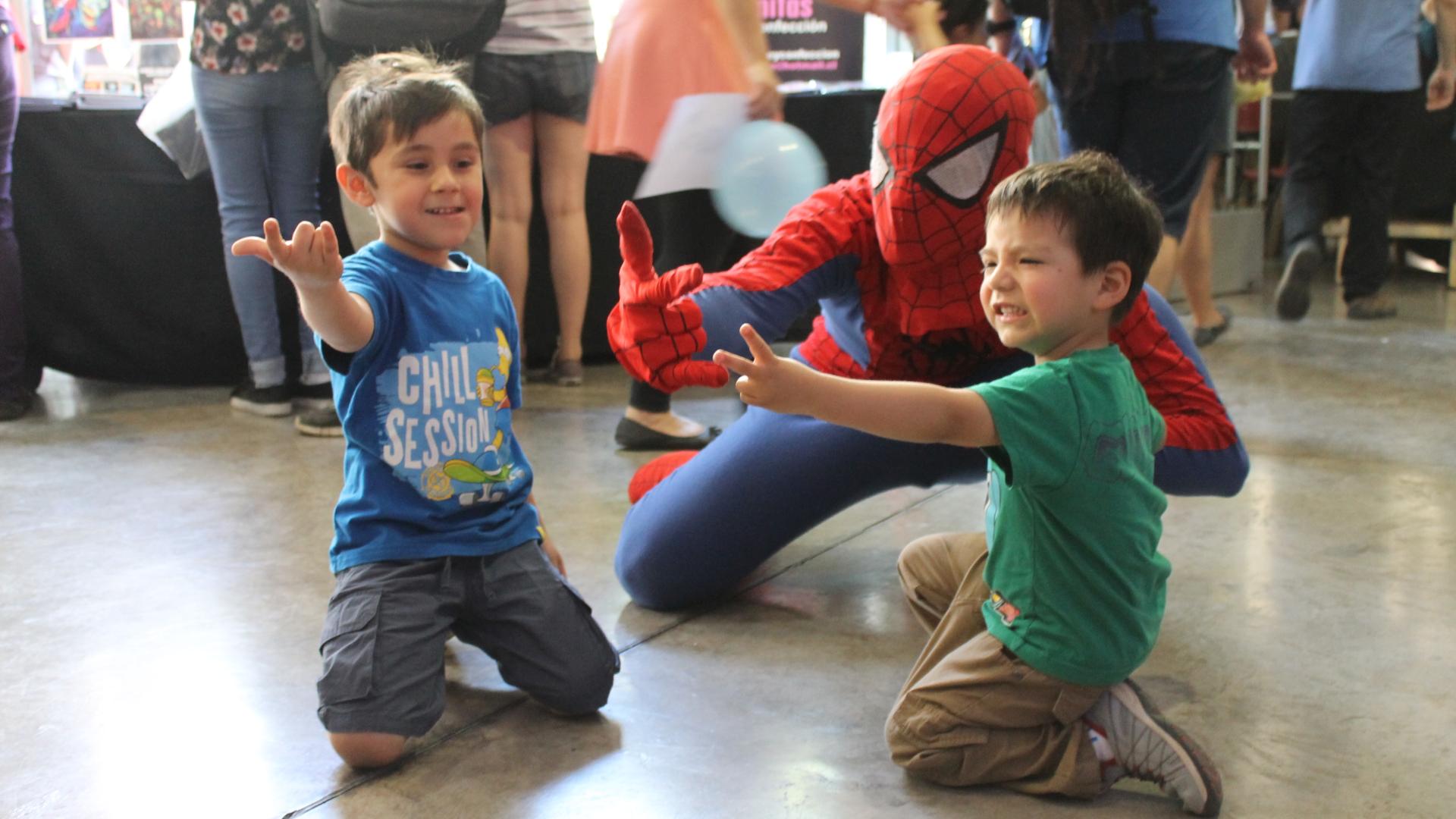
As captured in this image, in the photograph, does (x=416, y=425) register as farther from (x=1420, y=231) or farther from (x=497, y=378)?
(x=1420, y=231)

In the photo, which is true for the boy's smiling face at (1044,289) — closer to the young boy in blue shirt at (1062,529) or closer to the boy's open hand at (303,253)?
the young boy in blue shirt at (1062,529)

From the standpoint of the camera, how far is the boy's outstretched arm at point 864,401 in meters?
1.21

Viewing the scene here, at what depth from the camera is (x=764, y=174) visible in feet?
8.31

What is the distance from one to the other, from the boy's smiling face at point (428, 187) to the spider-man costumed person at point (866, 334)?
25 cm

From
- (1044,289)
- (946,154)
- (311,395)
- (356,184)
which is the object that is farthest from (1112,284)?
(311,395)

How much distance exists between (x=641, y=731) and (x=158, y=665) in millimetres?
713

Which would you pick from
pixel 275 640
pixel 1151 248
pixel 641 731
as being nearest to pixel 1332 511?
pixel 1151 248

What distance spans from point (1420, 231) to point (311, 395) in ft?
16.1

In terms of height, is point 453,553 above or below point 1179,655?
above

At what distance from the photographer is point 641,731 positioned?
5.29 ft

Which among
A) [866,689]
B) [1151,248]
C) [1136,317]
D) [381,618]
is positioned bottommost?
[866,689]

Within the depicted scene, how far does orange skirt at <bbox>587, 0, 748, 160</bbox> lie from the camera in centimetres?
266

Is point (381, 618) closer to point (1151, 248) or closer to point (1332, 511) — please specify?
point (1151, 248)

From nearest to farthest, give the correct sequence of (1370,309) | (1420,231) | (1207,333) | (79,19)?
1. (1207,333)
2. (79,19)
3. (1370,309)
4. (1420,231)
